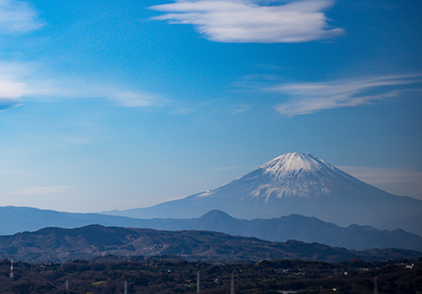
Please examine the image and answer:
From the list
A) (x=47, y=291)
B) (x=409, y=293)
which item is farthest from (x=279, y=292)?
(x=47, y=291)

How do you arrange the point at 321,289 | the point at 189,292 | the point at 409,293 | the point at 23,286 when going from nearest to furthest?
the point at 409,293, the point at 321,289, the point at 189,292, the point at 23,286

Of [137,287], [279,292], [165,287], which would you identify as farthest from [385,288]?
[137,287]

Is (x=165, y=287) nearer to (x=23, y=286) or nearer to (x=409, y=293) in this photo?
(x=23, y=286)

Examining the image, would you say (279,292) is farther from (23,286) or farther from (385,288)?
(23,286)

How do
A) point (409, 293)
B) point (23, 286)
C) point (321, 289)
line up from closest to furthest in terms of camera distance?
1. point (409, 293)
2. point (321, 289)
3. point (23, 286)

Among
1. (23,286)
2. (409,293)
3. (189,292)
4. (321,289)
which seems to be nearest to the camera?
(409,293)

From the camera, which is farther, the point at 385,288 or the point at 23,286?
the point at 23,286

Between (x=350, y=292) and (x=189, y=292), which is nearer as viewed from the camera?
(x=350, y=292)

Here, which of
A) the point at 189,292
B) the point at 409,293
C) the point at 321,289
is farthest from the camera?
the point at 189,292
